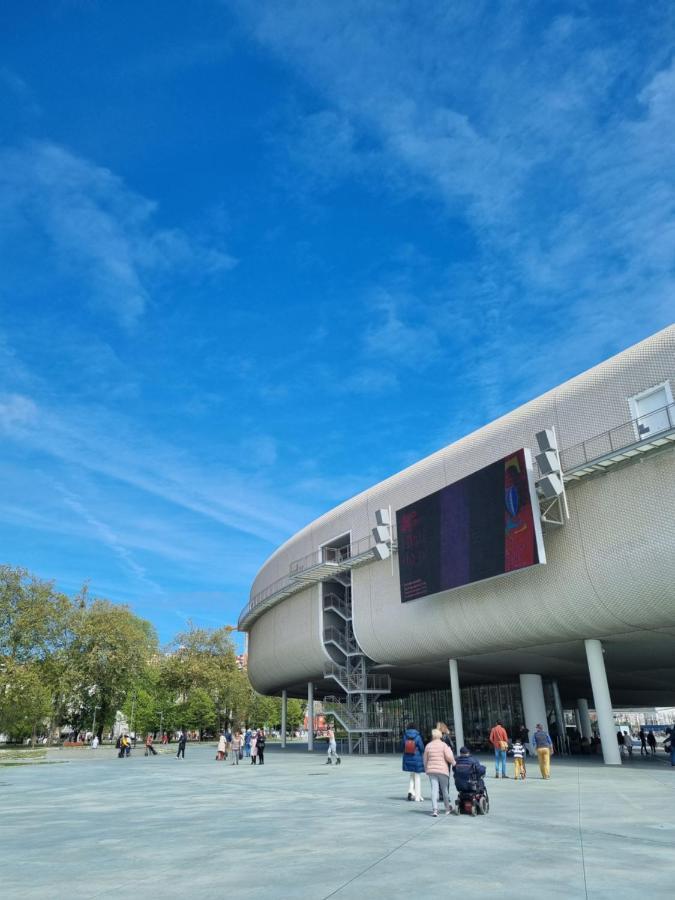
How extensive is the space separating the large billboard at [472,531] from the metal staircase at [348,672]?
387 inches

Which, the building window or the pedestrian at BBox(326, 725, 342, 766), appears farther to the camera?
the pedestrian at BBox(326, 725, 342, 766)

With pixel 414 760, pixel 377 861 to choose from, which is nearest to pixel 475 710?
pixel 414 760

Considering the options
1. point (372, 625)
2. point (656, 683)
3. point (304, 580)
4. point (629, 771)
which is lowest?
point (629, 771)

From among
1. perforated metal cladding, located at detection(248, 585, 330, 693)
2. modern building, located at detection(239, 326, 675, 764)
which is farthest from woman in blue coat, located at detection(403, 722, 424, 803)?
perforated metal cladding, located at detection(248, 585, 330, 693)

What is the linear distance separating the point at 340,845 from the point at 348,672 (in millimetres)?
34543

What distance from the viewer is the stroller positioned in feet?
38.3

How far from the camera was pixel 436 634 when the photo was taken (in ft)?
110

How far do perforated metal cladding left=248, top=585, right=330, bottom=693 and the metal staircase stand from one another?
848 millimetres

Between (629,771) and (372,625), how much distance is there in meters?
17.2

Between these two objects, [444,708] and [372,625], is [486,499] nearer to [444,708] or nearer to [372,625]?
[372,625]

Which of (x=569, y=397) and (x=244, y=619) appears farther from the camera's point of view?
(x=244, y=619)

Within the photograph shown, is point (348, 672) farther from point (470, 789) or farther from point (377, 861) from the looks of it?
point (377, 861)

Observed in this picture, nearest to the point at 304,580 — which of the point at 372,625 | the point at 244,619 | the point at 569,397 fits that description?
the point at 372,625

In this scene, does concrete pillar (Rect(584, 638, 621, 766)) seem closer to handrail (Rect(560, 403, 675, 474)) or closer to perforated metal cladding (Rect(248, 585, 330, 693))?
handrail (Rect(560, 403, 675, 474))
